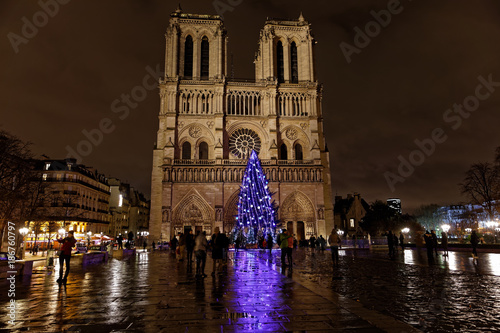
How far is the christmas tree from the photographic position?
109 ft

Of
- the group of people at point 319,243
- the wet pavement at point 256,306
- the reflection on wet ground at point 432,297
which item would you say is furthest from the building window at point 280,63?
the wet pavement at point 256,306

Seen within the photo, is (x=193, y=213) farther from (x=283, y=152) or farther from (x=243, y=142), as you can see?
(x=283, y=152)

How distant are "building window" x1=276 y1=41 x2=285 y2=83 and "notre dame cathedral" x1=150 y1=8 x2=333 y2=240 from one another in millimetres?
144

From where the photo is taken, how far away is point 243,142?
4659 cm

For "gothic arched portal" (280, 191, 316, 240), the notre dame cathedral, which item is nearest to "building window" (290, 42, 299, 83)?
the notre dame cathedral

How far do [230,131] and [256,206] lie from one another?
51.7 ft

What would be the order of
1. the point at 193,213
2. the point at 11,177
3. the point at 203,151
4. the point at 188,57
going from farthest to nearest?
1. the point at 188,57
2. the point at 203,151
3. the point at 193,213
4. the point at 11,177

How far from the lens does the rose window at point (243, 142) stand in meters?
46.2

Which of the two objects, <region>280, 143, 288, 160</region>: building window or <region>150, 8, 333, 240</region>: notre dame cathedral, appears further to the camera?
<region>280, 143, 288, 160</region>: building window

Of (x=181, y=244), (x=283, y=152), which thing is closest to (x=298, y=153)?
(x=283, y=152)

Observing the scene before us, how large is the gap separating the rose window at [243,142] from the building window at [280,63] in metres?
9.34

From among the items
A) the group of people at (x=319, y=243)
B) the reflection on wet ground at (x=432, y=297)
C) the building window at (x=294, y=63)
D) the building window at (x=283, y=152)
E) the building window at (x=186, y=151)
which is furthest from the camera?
the building window at (x=294, y=63)

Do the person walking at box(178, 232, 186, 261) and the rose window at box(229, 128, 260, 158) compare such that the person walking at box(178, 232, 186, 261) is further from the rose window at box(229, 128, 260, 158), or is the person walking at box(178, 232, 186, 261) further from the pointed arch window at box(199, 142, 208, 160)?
the pointed arch window at box(199, 142, 208, 160)

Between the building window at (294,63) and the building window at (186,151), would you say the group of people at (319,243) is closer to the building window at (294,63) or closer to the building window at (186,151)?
the building window at (186,151)
